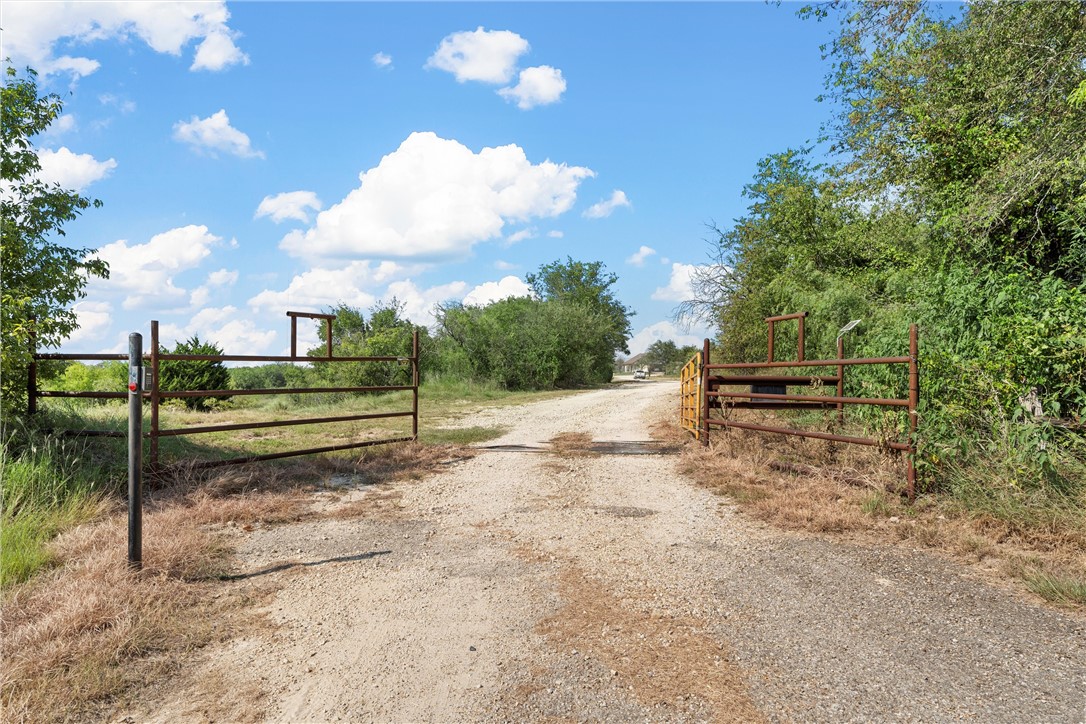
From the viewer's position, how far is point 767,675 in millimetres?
2854

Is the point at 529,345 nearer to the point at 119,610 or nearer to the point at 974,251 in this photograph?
the point at 974,251

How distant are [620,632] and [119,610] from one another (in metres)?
2.75

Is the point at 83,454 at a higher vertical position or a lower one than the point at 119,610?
higher

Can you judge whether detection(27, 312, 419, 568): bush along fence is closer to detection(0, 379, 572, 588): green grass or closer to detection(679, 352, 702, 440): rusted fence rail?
detection(0, 379, 572, 588): green grass

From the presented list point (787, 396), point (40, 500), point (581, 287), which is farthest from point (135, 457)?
point (581, 287)

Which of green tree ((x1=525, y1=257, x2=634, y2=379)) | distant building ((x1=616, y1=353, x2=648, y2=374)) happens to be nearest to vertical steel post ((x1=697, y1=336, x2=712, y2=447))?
green tree ((x1=525, y1=257, x2=634, y2=379))

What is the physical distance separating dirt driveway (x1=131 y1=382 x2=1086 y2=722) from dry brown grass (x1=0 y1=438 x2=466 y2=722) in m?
0.21

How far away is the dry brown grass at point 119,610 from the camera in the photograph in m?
2.75

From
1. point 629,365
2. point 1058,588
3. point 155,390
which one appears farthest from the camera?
point 629,365

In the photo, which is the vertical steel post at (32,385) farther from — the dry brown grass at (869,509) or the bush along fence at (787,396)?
the bush along fence at (787,396)

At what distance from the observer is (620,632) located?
327 cm

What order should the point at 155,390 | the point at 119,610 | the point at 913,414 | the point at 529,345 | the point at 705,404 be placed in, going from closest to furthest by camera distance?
the point at 119,610 < the point at 913,414 < the point at 155,390 < the point at 705,404 < the point at 529,345

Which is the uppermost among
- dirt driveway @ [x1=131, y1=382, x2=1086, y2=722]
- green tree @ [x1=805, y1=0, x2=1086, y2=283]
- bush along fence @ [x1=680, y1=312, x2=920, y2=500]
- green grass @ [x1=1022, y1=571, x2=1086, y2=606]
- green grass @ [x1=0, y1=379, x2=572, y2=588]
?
green tree @ [x1=805, y1=0, x2=1086, y2=283]

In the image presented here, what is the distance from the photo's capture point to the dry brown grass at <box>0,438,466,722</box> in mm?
2752
